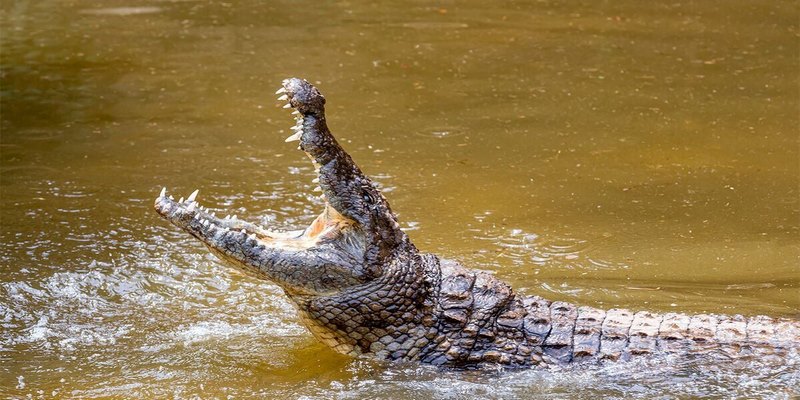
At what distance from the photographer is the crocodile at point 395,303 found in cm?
519

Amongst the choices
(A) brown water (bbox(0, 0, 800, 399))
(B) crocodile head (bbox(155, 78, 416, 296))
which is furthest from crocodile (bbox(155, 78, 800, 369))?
(A) brown water (bbox(0, 0, 800, 399))

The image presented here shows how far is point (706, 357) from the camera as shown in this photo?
5.19m

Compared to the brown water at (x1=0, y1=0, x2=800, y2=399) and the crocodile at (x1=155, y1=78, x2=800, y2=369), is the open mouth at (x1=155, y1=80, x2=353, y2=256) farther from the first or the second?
the brown water at (x1=0, y1=0, x2=800, y2=399)

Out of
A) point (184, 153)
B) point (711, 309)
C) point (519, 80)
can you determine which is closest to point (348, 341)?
point (711, 309)

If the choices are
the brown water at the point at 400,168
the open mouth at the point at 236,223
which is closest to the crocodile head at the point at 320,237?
the open mouth at the point at 236,223

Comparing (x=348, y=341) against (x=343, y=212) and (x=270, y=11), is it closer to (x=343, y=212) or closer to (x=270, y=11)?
(x=343, y=212)

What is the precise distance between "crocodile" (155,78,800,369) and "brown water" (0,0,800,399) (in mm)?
109

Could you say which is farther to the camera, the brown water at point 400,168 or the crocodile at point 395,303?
the brown water at point 400,168

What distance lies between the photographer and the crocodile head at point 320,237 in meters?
5.16

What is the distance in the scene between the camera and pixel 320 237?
525 cm

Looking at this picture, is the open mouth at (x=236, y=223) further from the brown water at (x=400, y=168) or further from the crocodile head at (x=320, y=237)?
the brown water at (x=400, y=168)

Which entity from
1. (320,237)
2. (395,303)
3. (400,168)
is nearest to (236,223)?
(320,237)

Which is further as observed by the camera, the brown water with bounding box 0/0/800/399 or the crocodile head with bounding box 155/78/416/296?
the brown water with bounding box 0/0/800/399

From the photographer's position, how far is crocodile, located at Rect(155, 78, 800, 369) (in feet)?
17.0
